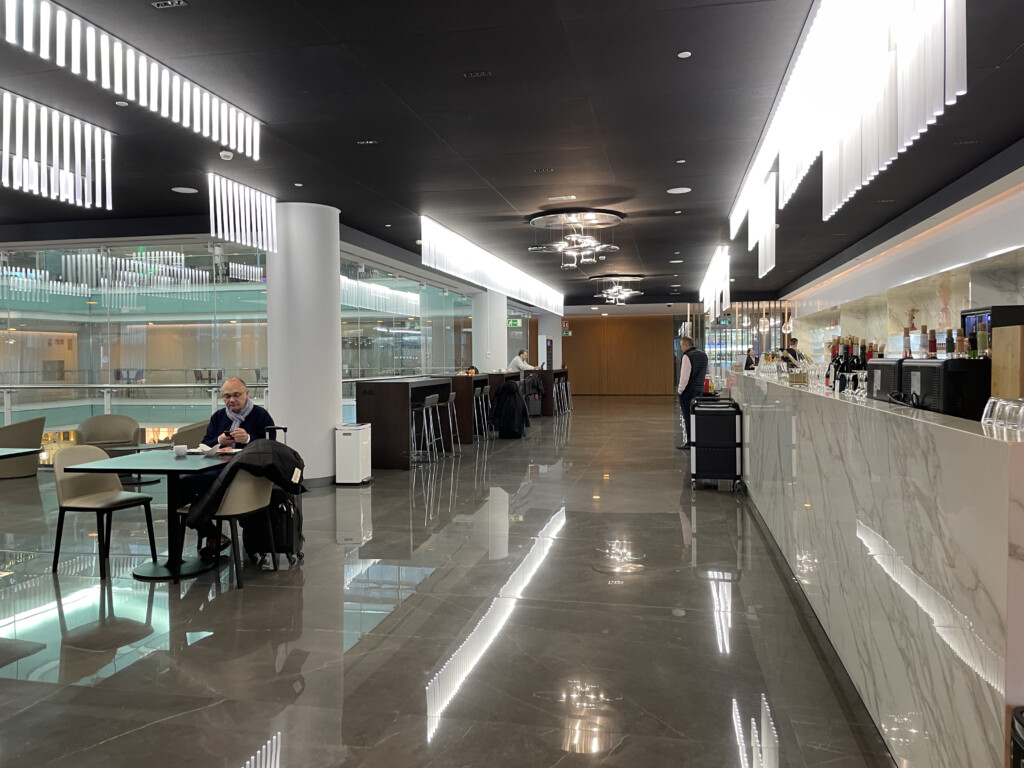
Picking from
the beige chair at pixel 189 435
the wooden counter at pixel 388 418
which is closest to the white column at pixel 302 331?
the beige chair at pixel 189 435

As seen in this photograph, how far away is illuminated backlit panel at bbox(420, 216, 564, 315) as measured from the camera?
10.2 metres

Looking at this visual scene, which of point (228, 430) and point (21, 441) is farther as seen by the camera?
point (21, 441)

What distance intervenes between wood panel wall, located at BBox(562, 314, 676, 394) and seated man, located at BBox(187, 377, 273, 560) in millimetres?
25622

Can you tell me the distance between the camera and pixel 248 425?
5.92 m

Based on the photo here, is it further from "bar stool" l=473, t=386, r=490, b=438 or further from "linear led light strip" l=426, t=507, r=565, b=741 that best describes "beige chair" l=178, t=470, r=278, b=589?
"bar stool" l=473, t=386, r=490, b=438

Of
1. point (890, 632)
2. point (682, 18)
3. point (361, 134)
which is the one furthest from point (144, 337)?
point (890, 632)

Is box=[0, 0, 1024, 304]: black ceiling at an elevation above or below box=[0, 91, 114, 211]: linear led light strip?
above

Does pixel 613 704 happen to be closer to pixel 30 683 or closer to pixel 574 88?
pixel 30 683

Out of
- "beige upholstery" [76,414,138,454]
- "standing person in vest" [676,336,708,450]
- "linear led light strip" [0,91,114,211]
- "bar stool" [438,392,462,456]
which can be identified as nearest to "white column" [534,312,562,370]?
"bar stool" [438,392,462,456]

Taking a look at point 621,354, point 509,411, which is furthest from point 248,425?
point 621,354

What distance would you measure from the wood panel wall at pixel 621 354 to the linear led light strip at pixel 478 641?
84.0 ft

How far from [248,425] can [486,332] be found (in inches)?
→ 459

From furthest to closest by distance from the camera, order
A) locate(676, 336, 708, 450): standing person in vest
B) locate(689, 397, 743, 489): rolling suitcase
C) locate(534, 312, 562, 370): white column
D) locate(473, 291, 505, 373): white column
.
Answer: locate(534, 312, 562, 370): white column < locate(473, 291, 505, 373): white column < locate(676, 336, 708, 450): standing person in vest < locate(689, 397, 743, 489): rolling suitcase

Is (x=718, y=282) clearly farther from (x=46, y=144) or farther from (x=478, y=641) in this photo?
(x=478, y=641)
